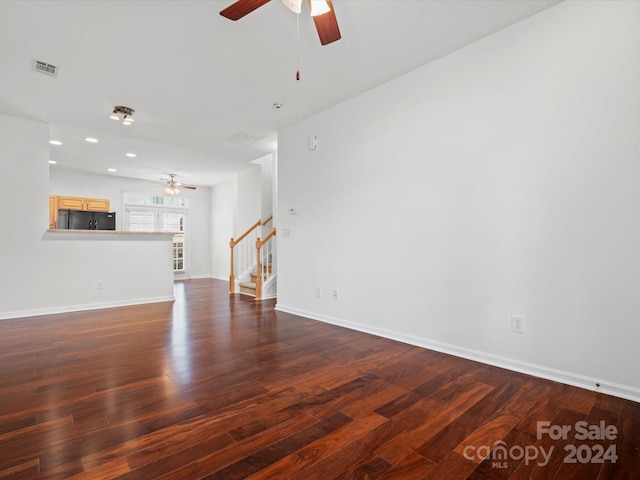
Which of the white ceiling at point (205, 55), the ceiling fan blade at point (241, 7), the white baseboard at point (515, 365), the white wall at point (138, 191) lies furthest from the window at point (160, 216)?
the ceiling fan blade at point (241, 7)

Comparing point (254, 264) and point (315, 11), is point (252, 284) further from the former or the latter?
point (315, 11)

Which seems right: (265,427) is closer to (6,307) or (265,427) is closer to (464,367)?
(464,367)

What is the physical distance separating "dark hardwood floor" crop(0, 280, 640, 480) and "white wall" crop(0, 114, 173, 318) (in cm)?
166

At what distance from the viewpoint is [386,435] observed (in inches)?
62.9

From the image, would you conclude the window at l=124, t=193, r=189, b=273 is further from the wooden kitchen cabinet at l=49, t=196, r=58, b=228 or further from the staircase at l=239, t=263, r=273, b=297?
the staircase at l=239, t=263, r=273, b=297

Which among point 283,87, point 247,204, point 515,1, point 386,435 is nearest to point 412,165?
point 515,1

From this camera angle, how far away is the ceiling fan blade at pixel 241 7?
184 centimetres

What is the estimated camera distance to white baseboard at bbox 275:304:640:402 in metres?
2.02

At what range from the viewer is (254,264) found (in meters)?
6.79

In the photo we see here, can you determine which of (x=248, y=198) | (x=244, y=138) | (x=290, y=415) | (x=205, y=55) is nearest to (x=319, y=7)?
(x=205, y=55)

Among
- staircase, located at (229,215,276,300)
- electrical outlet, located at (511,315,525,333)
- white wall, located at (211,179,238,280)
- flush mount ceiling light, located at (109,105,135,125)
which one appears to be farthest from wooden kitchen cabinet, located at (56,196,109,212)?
electrical outlet, located at (511,315,525,333)

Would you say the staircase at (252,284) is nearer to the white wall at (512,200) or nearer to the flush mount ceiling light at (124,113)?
the white wall at (512,200)

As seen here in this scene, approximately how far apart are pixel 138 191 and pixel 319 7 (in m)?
8.17

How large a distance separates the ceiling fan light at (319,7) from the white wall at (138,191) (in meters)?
7.83
